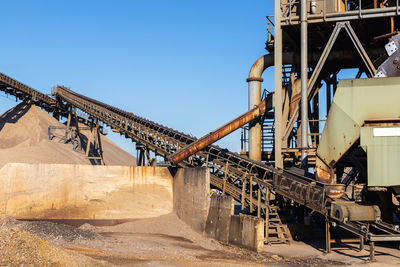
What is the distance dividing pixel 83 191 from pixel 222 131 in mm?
6776

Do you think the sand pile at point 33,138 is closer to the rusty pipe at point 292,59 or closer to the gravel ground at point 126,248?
the rusty pipe at point 292,59

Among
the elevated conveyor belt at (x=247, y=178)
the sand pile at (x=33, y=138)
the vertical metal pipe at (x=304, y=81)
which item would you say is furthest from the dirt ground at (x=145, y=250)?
the sand pile at (x=33, y=138)

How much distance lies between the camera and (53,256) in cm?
1061

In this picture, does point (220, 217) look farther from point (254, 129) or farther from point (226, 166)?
point (254, 129)

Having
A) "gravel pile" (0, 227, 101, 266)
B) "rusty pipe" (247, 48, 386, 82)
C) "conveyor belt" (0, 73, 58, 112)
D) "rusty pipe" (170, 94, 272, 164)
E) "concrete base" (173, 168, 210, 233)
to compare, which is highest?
"conveyor belt" (0, 73, 58, 112)

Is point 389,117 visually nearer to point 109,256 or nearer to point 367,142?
point 367,142

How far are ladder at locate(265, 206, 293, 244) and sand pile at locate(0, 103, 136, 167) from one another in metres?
26.4

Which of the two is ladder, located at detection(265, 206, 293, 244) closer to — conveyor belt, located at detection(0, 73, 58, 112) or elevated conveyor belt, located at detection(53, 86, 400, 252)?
elevated conveyor belt, located at detection(53, 86, 400, 252)

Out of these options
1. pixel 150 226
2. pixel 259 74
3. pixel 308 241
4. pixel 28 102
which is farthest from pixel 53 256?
pixel 28 102

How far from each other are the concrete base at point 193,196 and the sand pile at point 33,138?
22.4 metres

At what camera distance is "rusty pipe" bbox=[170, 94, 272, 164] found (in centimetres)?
2095

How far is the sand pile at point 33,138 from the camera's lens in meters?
41.1

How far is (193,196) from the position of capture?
19.2m

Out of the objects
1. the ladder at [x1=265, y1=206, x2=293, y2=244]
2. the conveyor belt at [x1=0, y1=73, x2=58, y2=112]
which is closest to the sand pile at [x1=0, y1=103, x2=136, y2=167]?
the conveyor belt at [x1=0, y1=73, x2=58, y2=112]
